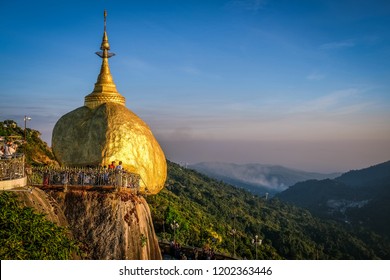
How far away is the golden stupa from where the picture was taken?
1919cm

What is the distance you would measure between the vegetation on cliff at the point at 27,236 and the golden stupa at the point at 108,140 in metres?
5.86

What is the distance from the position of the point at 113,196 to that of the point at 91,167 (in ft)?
8.14

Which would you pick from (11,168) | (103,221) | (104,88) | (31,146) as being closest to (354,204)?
(31,146)

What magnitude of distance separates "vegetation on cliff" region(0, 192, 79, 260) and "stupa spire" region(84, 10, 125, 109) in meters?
8.83

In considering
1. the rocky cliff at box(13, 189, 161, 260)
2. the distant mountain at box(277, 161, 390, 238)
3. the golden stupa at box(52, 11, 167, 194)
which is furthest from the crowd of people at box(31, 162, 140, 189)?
the distant mountain at box(277, 161, 390, 238)

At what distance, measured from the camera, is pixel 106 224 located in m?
16.9

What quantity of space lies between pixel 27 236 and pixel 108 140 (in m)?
7.68

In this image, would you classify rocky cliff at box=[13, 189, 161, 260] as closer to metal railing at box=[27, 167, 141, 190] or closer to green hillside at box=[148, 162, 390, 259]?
metal railing at box=[27, 167, 141, 190]

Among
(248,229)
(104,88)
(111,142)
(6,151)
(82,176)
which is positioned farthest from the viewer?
(248,229)

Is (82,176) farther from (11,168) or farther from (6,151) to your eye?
(6,151)

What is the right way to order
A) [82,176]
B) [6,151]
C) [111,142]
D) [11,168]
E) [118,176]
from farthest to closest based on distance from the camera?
1. [111,142]
2. [82,176]
3. [118,176]
4. [6,151]
5. [11,168]

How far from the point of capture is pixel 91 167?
19156 mm
